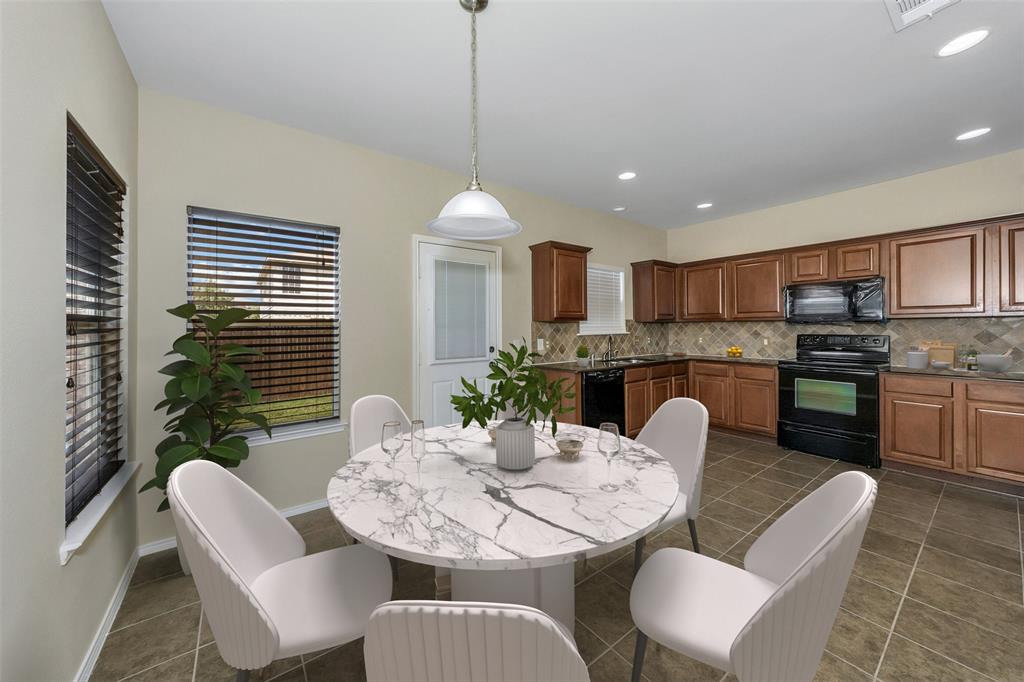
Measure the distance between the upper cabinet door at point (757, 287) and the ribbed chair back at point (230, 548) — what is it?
16.5 feet

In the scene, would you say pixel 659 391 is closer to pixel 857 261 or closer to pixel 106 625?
pixel 857 261

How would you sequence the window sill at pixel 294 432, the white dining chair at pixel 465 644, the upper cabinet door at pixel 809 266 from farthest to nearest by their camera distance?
the upper cabinet door at pixel 809 266, the window sill at pixel 294 432, the white dining chair at pixel 465 644

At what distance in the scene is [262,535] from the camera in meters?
1.43

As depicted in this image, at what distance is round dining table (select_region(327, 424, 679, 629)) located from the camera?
99 cm

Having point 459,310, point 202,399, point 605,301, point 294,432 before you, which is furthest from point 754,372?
point 202,399

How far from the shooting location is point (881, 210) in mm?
4086

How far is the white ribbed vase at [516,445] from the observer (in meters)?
1.51

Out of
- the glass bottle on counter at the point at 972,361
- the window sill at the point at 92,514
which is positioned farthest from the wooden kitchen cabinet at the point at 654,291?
the window sill at the point at 92,514

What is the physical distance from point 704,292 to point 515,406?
15.1 feet

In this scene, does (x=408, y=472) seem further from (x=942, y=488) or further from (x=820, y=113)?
(x=942, y=488)

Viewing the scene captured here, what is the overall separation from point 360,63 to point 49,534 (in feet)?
7.93

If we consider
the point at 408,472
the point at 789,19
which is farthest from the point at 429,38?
the point at 408,472

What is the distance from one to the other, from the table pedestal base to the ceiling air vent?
279cm

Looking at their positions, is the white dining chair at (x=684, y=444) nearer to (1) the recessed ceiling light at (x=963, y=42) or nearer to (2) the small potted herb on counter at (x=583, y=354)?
(1) the recessed ceiling light at (x=963, y=42)
